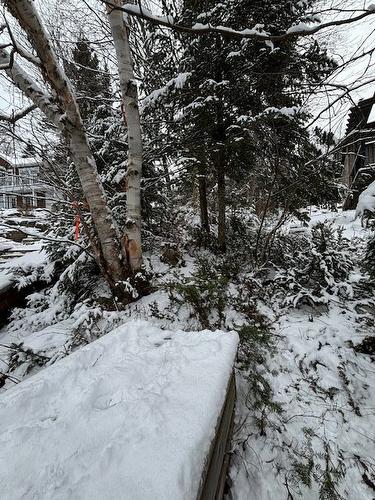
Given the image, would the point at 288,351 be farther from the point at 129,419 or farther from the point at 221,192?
the point at 221,192

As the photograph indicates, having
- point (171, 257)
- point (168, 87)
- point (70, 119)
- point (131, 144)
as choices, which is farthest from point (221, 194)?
point (70, 119)

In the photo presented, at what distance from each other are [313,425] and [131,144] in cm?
419

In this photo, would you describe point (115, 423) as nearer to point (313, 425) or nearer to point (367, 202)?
point (313, 425)

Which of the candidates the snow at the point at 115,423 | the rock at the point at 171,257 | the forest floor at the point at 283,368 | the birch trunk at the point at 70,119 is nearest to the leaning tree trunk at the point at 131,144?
the birch trunk at the point at 70,119

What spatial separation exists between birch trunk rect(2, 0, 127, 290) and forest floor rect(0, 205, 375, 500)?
0.82 metres

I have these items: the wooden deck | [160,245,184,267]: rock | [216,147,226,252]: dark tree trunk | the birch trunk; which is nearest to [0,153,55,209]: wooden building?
the birch trunk

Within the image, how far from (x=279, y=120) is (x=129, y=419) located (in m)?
5.28

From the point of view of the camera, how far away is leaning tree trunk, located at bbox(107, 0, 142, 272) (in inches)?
146

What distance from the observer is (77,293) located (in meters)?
4.47

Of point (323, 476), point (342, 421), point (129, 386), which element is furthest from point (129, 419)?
point (342, 421)

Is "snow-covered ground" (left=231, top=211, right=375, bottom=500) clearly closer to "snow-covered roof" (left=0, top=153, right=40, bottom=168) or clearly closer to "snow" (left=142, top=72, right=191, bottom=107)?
"snow" (left=142, top=72, right=191, bottom=107)

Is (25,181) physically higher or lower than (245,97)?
lower

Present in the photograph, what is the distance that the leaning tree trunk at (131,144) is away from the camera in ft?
12.2

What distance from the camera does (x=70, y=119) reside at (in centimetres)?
337
